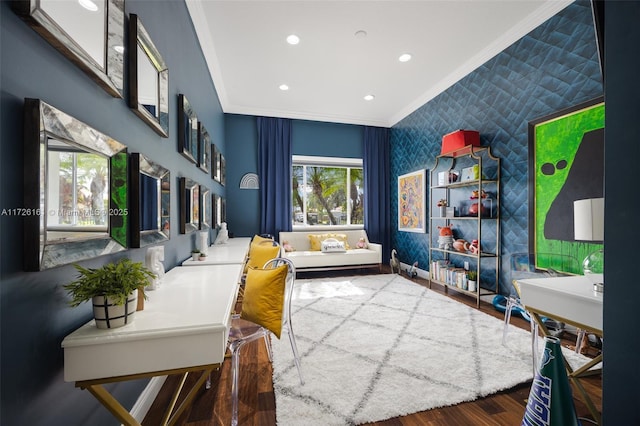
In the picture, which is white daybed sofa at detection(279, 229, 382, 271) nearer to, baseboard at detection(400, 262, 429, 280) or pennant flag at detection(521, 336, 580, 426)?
baseboard at detection(400, 262, 429, 280)

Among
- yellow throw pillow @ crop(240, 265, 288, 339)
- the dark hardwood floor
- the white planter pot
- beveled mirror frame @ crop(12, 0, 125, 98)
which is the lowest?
the dark hardwood floor

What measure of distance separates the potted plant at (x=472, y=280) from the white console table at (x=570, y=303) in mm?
1831

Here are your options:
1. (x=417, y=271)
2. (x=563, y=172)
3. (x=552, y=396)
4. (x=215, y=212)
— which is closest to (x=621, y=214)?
(x=552, y=396)

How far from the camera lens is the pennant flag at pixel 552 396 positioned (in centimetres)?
105

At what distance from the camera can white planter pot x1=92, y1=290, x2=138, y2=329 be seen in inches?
37.0

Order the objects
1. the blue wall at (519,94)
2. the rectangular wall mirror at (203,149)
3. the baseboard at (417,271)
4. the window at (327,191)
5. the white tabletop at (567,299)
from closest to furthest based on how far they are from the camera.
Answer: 1. the white tabletop at (567,299)
2. the blue wall at (519,94)
3. the rectangular wall mirror at (203,149)
4. the baseboard at (417,271)
5. the window at (327,191)

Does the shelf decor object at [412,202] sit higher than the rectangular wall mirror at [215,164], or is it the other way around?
the rectangular wall mirror at [215,164]

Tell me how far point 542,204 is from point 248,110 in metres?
4.80

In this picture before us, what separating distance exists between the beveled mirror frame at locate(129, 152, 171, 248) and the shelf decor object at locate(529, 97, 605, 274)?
3.38 m

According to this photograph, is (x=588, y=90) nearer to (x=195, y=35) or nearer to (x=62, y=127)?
(x=62, y=127)

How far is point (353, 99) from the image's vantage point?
4.84m

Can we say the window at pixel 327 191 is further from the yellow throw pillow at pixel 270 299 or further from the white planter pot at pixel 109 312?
the white planter pot at pixel 109 312

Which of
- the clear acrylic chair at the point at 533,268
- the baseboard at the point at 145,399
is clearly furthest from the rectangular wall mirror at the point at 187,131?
the clear acrylic chair at the point at 533,268

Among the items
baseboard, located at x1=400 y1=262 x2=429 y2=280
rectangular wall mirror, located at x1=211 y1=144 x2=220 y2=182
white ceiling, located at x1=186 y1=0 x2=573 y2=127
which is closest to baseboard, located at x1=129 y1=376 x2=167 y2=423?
rectangular wall mirror, located at x1=211 y1=144 x2=220 y2=182
